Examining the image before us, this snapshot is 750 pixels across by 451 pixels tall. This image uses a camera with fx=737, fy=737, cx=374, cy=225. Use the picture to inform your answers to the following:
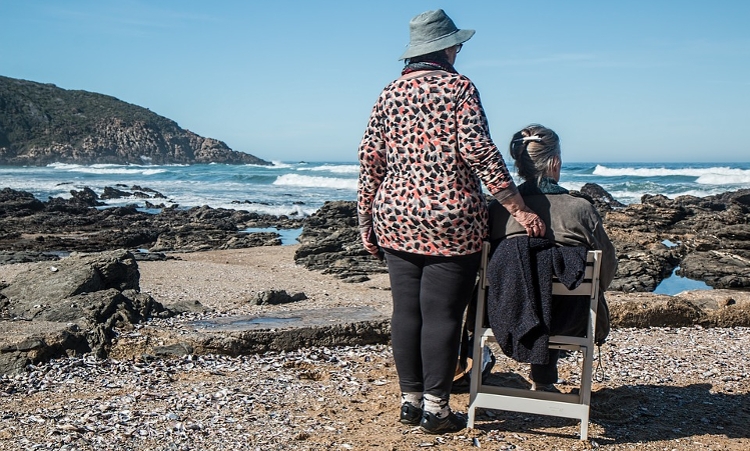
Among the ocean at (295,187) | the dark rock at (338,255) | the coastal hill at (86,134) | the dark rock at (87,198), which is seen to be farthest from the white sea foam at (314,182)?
the coastal hill at (86,134)

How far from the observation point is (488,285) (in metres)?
3.51

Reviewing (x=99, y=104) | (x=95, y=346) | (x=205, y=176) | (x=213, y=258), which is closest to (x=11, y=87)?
(x=99, y=104)

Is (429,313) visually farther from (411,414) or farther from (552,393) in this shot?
(552,393)

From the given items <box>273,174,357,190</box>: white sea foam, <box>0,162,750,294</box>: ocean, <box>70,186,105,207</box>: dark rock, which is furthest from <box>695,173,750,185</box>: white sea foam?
<box>70,186,105,207</box>: dark rock

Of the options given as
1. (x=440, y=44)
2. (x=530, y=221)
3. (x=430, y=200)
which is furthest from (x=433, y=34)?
(x=530, y=221)

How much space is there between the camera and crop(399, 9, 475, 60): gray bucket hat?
11.3 ft

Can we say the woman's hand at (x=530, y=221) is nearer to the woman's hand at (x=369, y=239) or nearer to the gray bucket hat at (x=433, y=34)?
the woman's hand at (x=369, y=239)

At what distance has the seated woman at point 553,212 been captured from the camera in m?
3.44

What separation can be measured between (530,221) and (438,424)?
108 centimetres

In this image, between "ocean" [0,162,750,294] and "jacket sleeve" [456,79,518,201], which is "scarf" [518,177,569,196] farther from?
"ocean" [0,162,750,294]

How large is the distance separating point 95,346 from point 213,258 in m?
9.35

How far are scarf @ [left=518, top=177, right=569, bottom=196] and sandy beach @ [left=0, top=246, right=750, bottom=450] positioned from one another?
120cm

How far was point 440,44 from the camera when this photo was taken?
3.45 metres

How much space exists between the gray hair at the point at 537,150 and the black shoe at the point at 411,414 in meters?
1.27
